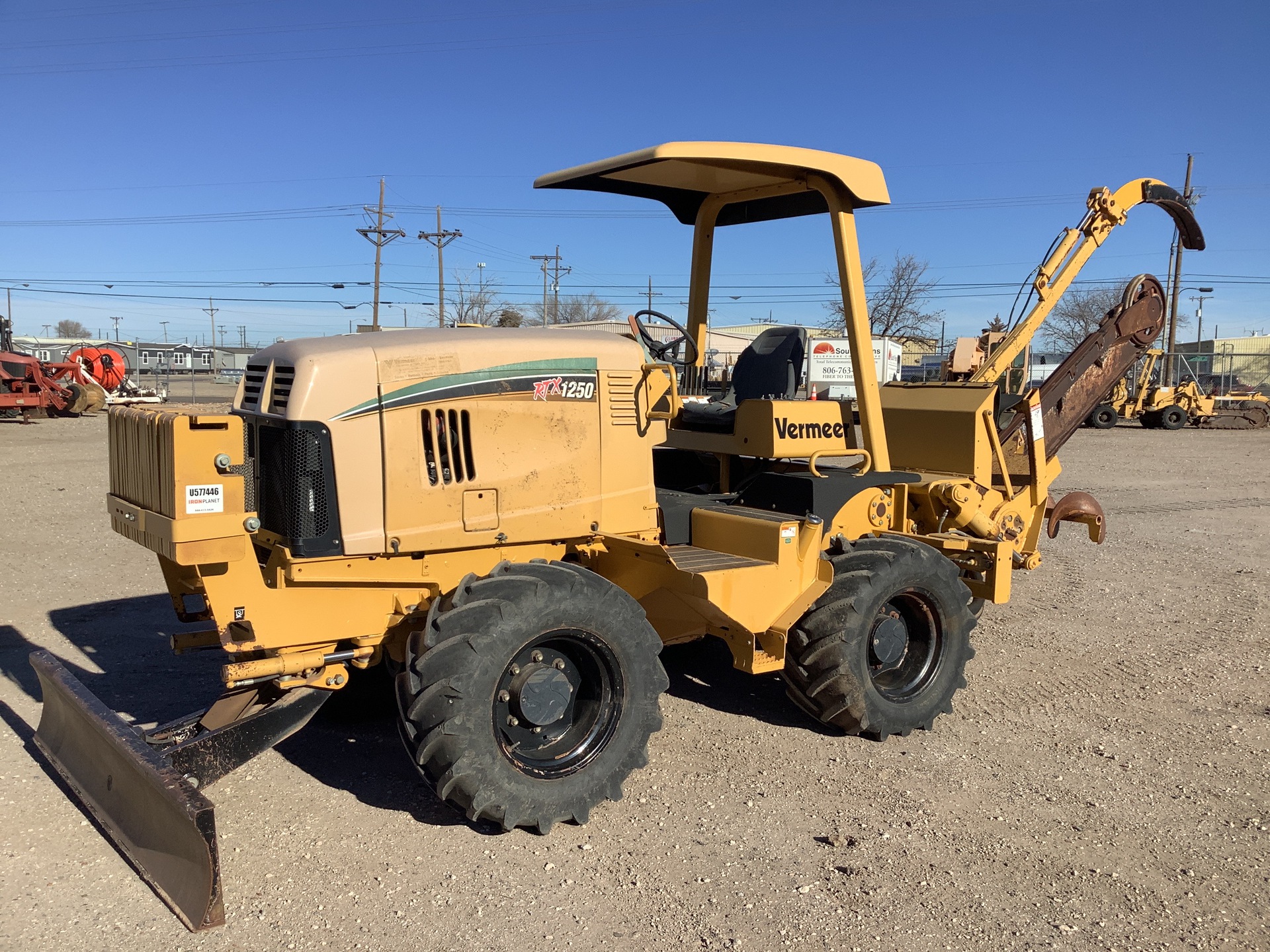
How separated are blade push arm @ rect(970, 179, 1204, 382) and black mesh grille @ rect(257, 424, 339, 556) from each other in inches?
186

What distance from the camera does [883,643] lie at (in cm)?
531

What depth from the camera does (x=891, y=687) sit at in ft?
17.9

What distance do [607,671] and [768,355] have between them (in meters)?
2.27

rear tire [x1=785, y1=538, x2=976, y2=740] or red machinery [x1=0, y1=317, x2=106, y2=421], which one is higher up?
red machinery [x1=0, y1=317, x2=106, y2=421]

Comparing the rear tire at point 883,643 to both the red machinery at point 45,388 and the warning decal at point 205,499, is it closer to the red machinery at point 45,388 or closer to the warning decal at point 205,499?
the warning decal at point 205,499

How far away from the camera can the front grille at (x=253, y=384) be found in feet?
13.7

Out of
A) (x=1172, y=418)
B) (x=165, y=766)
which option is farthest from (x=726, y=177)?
(x=1172, y=418)

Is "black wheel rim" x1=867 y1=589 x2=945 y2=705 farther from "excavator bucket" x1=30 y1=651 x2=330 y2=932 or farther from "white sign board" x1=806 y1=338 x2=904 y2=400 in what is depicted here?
"white sign board" x1=806 y1=338 x2=904 y2=400

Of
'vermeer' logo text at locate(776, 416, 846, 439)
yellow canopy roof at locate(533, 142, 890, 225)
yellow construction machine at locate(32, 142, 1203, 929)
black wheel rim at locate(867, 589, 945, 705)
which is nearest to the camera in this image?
yellow construction machine at locate(32, 142, 1203, 929)

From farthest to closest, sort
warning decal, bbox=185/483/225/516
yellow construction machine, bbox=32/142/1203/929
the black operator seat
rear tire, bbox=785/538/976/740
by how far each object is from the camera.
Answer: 1. the black operator seat
2. rear tire, bbox=785/538/976/740
3. yellow construction machine, bbox=32/142/1203/929
4. warning decal, bbox=185/483/225/516

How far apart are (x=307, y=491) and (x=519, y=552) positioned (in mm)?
1029

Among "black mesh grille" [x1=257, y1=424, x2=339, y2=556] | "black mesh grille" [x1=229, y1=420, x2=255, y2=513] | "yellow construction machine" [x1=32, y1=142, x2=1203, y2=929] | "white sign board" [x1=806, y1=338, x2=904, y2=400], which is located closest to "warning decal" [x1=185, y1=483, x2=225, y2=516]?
"yellow construction machine" [x1=32, y1=142, x2=1203, y2=929]

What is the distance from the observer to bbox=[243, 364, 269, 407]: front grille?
4.18 metres

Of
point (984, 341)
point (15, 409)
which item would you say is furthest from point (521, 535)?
point (15, 409)
